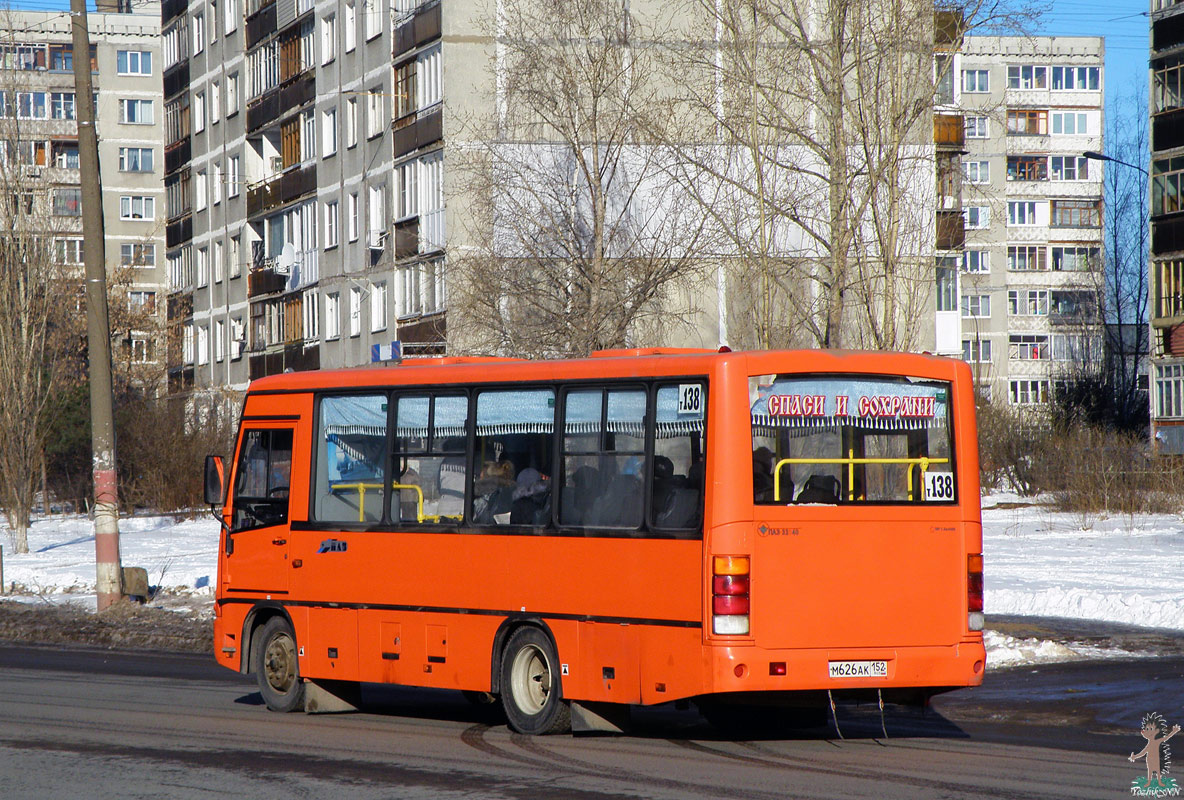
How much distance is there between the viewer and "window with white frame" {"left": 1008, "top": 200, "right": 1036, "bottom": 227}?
4454 inches

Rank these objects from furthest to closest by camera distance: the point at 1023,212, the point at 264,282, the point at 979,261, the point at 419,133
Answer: the point at 1023,212 < the point at 979,261 < the point at 264,282 < the point at 419,133

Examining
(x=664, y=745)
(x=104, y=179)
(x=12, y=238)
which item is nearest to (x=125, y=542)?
(x=12, y=238)

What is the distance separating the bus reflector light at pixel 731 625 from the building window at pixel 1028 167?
107007 millimetres

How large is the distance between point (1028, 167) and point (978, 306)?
33.1 ft

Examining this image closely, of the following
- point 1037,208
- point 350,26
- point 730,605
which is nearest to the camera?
point 730,605

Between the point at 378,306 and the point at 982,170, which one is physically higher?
the point at 982,170

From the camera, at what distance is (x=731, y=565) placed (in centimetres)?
1076

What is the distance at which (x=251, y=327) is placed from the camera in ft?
213

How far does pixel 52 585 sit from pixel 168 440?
2220cm

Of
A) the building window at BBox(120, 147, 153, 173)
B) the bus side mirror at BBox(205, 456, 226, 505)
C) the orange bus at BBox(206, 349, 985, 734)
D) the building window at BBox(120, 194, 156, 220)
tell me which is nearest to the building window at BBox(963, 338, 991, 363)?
the building window at BBox(120, 194, 156, 220)

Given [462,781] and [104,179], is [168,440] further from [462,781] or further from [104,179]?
[104,179]

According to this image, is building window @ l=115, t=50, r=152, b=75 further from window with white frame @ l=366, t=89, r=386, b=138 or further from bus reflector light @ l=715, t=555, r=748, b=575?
bus reflector light @ l=715, t=555, r=748, b=575

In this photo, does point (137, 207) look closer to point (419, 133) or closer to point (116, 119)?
point (116, 119)

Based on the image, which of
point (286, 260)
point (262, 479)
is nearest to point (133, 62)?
point (286, 260)
